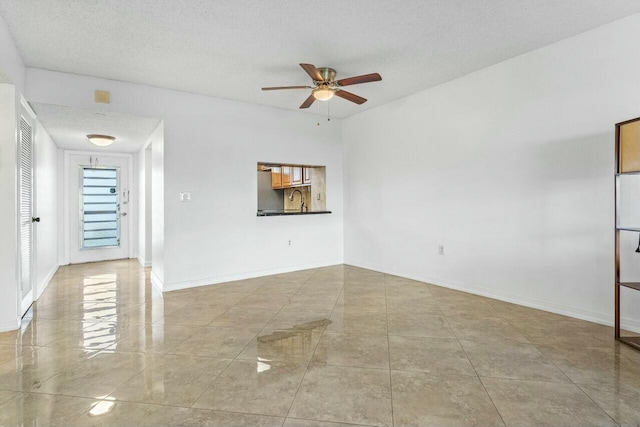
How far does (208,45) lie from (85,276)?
13.5 ft

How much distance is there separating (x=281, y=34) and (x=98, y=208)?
5.59 m

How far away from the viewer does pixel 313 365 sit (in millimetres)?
2230

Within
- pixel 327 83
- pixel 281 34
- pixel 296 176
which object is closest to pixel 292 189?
pixel 296 176

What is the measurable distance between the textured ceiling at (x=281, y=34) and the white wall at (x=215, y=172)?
279 mm

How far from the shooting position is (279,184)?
295 inches

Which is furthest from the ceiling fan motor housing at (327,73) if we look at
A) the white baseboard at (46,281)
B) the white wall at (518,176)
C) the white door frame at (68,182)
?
the white door frame at (68,182)

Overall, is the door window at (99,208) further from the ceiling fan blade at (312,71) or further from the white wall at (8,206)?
the ceiling fan blade at (312,71)

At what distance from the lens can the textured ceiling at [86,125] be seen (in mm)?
3924

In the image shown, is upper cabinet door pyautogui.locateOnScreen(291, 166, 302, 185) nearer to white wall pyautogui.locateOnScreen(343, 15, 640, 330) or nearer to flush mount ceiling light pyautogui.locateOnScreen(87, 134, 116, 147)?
white wall pyautogui.locateOnScreen(343, 15, 640, 330)

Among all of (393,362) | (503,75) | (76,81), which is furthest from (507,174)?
(76,81)

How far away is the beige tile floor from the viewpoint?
1717 mm

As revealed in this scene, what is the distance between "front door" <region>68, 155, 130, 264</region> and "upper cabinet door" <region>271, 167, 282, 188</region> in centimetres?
290

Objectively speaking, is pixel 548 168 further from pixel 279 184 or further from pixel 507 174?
pixel 279 184

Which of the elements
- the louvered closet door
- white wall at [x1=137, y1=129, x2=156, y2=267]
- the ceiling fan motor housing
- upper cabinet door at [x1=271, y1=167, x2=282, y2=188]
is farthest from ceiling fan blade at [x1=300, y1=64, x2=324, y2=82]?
upper cabinet door at [x1=271, y1=167, x2=282, y2=188]
